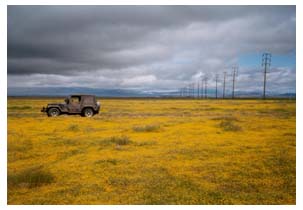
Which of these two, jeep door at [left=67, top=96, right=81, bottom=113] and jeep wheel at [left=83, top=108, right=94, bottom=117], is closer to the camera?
jeep door at [left=67, top=96, right=81, bottom=113]

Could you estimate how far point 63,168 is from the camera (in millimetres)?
9953

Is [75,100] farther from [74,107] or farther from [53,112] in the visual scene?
[53,112]

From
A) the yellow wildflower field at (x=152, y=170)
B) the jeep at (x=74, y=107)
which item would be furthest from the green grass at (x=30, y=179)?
the jeep at (x=74, y=107)

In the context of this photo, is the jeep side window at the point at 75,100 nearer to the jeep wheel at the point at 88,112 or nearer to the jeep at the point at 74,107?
the jeep at the point at 74,107

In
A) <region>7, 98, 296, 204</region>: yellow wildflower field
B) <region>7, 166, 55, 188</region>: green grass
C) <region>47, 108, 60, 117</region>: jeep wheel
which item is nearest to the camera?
<region>7, 98, 296, 204</region>: yellow wildflower field

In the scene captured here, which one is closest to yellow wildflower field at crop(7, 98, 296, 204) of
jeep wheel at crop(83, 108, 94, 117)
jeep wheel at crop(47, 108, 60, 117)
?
jeep wheel at crop(83, 108, 94, 117)

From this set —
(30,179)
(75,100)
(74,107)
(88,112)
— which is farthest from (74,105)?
(30,179)

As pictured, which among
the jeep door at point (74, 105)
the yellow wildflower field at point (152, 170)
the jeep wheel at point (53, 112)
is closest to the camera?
the yellow wildflower field at point (152, 170)

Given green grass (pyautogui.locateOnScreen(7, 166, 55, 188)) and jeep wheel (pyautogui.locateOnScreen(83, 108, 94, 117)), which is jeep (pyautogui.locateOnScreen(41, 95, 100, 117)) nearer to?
jeep wheel (pyautogui.locateOnScreen(83, 108, 94, 117))

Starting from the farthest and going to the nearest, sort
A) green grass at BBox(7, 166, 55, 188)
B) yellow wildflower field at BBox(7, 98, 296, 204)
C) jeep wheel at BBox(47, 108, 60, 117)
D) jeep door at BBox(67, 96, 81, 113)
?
jeep wheel at BBox(47, 108, 60, 117) → jeep door at BBox(67, 96, 81, 113) → green grass at BBox(7, 166, 55, 188) → yellow wildflower field at BBox(7, 98, 296, 204)

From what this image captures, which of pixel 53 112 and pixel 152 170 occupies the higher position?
pixel 53 112

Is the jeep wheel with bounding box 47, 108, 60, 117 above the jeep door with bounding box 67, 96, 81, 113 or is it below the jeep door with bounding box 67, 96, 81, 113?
below

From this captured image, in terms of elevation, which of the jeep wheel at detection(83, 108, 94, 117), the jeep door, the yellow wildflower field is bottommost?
the yellow wildflower field
